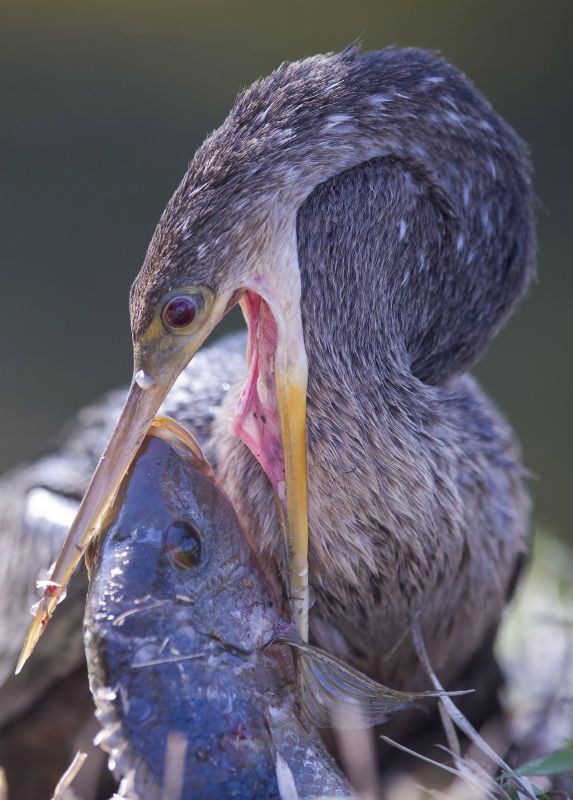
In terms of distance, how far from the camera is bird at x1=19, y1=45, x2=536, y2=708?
2.42m

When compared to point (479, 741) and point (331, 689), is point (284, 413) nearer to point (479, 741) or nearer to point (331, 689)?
point (331, 689)

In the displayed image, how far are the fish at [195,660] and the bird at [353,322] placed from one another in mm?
110

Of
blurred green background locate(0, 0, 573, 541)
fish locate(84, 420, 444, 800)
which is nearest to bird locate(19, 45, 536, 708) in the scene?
fish locate(84, 420, 444, 800)

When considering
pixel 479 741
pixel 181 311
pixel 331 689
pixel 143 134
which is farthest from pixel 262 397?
pixel 143 134

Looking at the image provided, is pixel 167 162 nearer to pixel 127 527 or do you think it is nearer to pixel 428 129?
pixel 428 129

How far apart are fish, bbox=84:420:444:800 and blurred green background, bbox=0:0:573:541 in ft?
12.1

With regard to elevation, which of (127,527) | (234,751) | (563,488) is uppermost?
(127,527)

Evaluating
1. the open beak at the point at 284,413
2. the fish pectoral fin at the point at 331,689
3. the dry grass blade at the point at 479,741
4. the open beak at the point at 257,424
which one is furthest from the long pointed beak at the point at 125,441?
the dry grass blade at the point at 479,741

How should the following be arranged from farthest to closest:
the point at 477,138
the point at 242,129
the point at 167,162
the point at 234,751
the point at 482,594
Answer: the point at 167,162 → the point at 482,594 → the point at 477,138 → the point at 242,129 → the point at 234,751

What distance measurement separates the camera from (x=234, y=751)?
2166mm

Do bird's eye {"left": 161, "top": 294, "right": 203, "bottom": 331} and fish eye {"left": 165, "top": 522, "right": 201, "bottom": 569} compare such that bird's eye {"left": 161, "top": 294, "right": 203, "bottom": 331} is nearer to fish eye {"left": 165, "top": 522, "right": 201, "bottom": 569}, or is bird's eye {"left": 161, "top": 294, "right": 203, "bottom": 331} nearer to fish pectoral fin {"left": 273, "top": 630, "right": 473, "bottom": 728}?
fish eye {"left": 165, "top": 522, "right": 201, "bottom": 569}

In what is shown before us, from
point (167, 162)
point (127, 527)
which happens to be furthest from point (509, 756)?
Answer: point (167, 162)

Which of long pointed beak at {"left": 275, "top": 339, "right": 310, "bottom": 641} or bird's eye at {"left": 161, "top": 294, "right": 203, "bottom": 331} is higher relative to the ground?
bird's eye at {"left": 161, "top": 294, "right": 203, "bottom": 331}

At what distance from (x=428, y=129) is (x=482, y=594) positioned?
1119 millimetres
